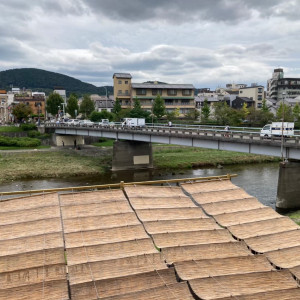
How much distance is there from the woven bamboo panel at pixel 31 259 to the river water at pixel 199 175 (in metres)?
23.6

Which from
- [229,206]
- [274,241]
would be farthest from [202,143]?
[274,241]

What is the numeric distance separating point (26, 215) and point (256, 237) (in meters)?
12.9

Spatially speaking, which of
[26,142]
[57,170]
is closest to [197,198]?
[57,170]

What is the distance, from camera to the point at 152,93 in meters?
103

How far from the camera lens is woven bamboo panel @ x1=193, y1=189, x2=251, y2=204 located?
71.1 feet

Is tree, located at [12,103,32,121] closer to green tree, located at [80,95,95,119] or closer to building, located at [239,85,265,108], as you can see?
green tree, located at [80,95,95,119]

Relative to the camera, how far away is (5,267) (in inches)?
539

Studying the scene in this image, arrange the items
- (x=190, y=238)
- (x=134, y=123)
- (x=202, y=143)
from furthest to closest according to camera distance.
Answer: (x=134, y=123) → (x=202, y=143) → (x=190, y=238)

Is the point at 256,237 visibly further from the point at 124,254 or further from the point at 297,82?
the point at 297,82

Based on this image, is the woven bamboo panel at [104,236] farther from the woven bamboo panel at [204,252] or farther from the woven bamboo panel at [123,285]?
the woven bamboo panel at [123,285]

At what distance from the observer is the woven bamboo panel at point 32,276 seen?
12.4 meters

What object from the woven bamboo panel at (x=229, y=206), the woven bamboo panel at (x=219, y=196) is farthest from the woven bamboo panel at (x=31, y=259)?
the woven bamboo panel at (x=219, y=196)

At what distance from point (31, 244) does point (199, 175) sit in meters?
33.6

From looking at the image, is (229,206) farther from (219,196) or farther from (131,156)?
(131,156)
